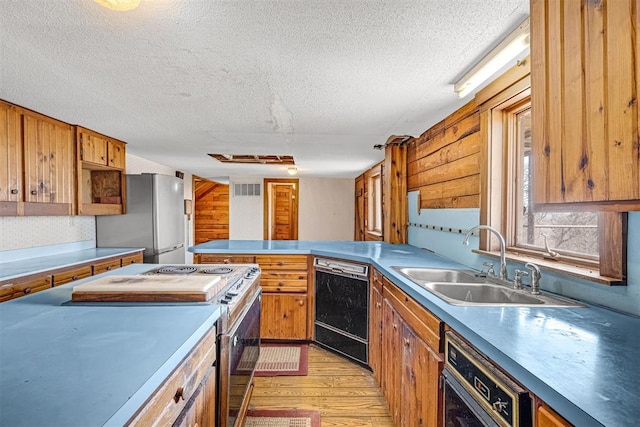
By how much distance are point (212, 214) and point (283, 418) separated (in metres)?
7.37

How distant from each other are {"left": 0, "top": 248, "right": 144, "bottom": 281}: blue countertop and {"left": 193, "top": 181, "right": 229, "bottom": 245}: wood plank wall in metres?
5.10

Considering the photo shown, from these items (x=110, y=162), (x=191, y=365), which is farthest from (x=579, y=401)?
(x=110, y=162)

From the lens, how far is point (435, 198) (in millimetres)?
2691

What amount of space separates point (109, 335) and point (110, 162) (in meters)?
3.22

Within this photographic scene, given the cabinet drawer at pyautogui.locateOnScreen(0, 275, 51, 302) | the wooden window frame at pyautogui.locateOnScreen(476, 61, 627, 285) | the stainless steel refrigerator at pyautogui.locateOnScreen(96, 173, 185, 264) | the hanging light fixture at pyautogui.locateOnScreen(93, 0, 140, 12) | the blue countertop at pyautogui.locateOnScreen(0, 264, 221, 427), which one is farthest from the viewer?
the stainless steel refrigerator at pyautogui.locateOnScreen(96, 173, 185, 264)

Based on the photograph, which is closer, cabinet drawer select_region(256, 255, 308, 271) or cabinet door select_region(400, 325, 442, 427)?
cabinet door select_region(400, 325, 442, 427)

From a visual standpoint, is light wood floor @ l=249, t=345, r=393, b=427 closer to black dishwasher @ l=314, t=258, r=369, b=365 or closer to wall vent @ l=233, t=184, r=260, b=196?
black dishwasher @ l=314, t=258, r=369, b=365

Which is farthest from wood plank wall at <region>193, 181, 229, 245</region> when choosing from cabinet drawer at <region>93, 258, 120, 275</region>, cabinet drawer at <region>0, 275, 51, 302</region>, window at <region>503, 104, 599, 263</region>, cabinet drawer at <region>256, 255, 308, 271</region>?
window at <region>503, 104, 599, 263</region>

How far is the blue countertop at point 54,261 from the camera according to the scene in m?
2.22

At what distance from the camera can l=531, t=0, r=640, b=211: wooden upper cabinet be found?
28.3 inches

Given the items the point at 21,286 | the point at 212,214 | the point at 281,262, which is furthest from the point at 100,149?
the point at 212,214

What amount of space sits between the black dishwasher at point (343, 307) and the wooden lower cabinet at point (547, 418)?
1738mm

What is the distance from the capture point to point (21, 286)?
2133mm

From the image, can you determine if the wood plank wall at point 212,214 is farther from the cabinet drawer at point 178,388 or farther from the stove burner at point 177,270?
the cabinet drawer at point 178,388
